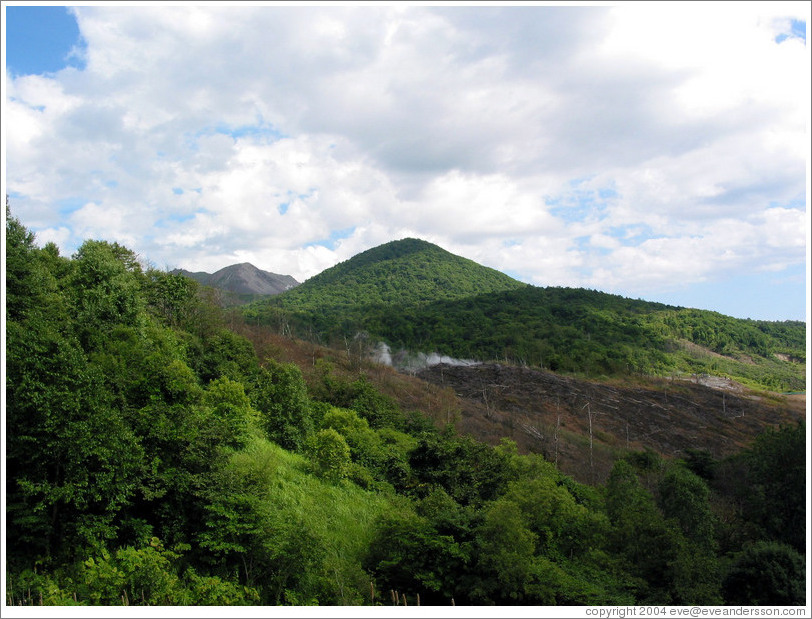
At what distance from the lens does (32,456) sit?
12.1 m

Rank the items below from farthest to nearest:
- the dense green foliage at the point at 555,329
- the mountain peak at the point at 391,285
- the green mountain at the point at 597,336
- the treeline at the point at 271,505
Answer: the mountain peak at the point at 391,285
the green mountain at the point at 597,336
the dense green foliage at the point at 555,329
the treeline at the point at 271,505

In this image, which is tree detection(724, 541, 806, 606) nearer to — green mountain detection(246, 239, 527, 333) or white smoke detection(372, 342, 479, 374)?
white smoke detection(372, 342, 479, 374)

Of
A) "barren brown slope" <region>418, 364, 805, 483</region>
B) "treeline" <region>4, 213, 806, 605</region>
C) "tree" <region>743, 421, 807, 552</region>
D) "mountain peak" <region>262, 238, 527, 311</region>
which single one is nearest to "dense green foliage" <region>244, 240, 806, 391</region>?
"mountain peak" <region>262, 238, 527, 311</region>

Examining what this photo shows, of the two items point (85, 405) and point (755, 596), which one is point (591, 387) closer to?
point (755, 596)

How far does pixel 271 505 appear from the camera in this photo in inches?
633

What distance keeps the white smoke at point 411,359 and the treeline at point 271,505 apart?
67.1 m

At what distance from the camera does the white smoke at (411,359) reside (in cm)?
9694

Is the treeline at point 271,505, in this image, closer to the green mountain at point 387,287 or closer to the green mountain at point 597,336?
the green mountain at point 597,336

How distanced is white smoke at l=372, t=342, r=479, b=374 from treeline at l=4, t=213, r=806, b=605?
6707cm

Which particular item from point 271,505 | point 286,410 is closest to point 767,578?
point 271,505

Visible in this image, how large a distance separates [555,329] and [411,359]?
37005 mm

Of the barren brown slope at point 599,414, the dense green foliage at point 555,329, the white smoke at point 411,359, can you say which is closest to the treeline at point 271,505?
the barren brown slope at point 599,414

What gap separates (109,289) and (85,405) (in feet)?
43.2

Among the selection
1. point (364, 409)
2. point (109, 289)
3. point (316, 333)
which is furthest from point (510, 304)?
point (109, 289)
